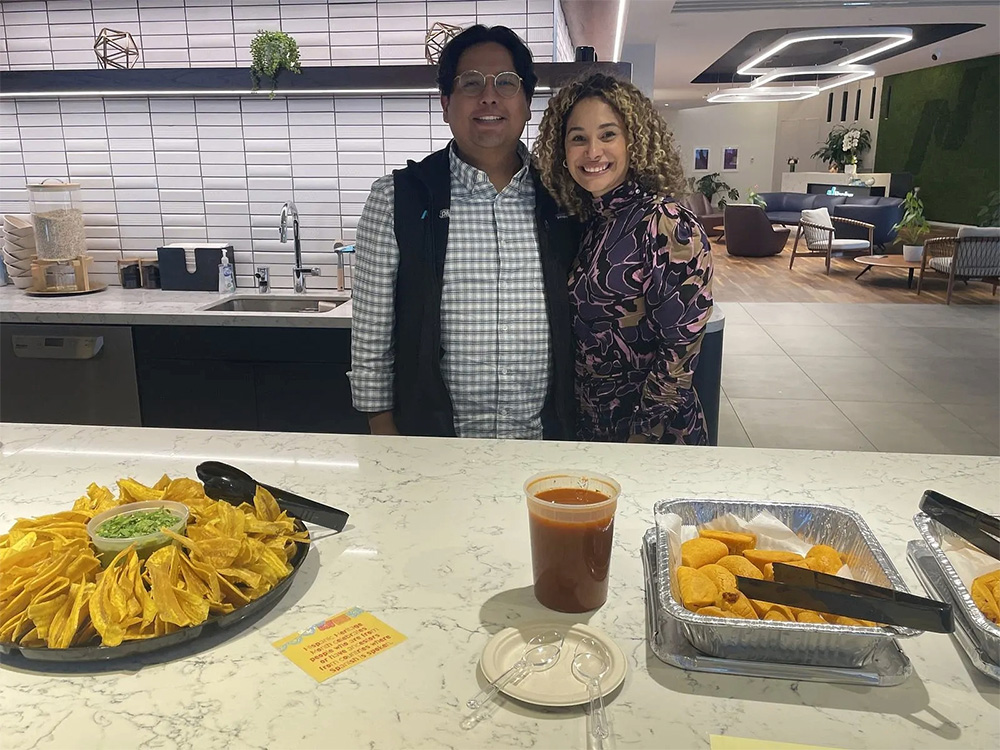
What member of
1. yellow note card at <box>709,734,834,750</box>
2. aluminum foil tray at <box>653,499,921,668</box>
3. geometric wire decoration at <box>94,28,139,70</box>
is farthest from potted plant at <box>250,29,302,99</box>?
yellow note card at <box>709,734,834,750</box>

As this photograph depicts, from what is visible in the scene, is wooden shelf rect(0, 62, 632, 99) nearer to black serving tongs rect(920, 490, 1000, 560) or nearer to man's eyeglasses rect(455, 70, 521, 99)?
man's eyeglasses rect(455, 70, 521, 99)

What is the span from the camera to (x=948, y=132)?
1137cm

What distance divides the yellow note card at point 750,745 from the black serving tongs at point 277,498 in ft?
1.93

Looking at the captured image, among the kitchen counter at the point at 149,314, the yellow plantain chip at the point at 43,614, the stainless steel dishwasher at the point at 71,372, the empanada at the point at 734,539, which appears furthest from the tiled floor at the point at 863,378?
the yellow plantain chip at the point at 43,614

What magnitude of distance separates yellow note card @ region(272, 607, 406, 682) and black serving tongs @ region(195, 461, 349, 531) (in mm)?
186

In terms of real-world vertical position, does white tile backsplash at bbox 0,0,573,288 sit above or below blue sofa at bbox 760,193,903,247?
above

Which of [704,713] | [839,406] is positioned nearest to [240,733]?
[704,713]

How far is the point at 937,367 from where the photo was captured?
5.63 m

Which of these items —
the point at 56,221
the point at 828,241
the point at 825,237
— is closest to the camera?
the point at 56,221

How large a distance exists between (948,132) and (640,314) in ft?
39.3

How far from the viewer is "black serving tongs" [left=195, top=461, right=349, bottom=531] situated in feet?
3.57

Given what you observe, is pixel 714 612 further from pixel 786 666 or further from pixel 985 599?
pixel 985 599

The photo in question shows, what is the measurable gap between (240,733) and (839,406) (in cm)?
469

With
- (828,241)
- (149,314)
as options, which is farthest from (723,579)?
(828,241)
